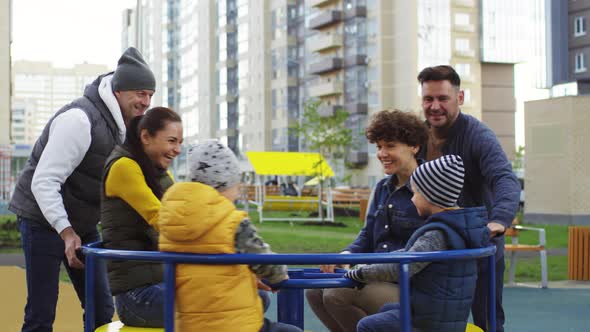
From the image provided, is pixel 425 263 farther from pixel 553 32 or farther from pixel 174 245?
pixel 553 32

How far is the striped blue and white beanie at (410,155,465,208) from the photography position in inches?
151

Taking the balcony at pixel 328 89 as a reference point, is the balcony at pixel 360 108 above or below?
below

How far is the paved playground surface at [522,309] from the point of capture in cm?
905

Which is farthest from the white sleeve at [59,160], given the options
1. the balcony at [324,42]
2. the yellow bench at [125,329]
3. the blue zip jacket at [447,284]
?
the balcony at [324,42]

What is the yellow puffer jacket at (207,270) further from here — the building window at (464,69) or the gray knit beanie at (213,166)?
the building window at (464,69)

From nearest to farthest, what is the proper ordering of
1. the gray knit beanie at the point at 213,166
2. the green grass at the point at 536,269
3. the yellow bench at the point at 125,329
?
the gray knit beanie at the point at 213,166, the yellow bench at the point at 125,329, the green grass at the point at 536,269

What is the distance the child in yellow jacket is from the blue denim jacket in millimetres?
1152

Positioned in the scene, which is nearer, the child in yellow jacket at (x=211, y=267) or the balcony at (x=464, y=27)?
the child in yellow jacket at (x=211, y=267)

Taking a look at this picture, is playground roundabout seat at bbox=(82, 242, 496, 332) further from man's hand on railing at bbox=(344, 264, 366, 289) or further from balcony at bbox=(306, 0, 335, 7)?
balcony at bbox=(306, 0, 335, 7)

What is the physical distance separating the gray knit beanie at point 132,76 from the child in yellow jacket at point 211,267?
163cm

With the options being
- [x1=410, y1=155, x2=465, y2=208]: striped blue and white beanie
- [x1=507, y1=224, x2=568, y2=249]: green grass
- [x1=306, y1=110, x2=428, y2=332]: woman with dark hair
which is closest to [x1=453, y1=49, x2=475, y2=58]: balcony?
[x1=507, y1=224, x2=568, y2=249]: green grass

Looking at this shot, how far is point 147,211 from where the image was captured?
424cm

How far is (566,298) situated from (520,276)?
2642 millimetres

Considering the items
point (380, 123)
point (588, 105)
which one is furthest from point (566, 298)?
point (588, 105)
